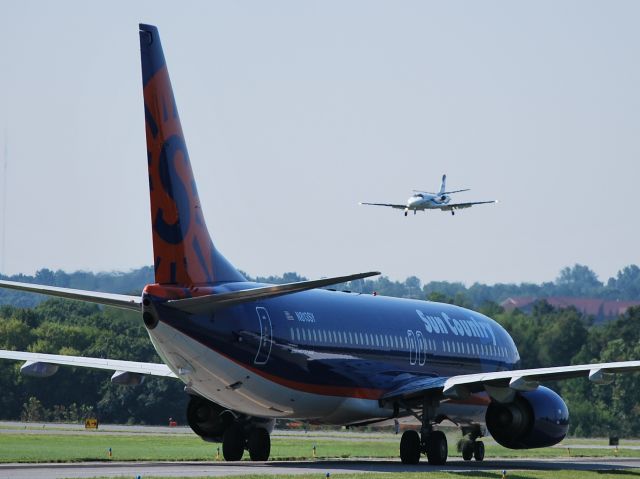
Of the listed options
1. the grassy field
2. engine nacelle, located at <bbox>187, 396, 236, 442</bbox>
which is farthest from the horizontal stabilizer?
the grassy field

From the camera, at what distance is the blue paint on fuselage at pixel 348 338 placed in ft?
109

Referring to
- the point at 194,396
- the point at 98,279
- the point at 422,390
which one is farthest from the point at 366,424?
the point at 98,279

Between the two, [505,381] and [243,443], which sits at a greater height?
[505,381]

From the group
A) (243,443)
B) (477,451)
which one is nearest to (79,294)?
(243,443)

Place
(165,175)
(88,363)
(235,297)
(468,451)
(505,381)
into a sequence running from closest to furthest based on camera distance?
(235,297) → (165,175) → (505,381) → (88,363) → (468,451)

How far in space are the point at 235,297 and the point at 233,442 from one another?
7.67 m

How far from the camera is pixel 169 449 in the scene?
45.9 meters

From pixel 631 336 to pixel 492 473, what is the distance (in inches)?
2642

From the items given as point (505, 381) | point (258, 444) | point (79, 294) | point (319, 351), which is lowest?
point (258, 444)

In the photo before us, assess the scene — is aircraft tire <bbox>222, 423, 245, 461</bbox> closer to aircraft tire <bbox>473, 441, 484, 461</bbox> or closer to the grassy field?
the grassy field

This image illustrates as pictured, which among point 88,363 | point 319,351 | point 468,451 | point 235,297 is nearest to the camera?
point 235,297

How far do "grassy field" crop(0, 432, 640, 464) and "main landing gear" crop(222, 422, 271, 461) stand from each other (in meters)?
2.19

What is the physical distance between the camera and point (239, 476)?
30219 mm

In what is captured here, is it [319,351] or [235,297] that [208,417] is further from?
[235,297]
